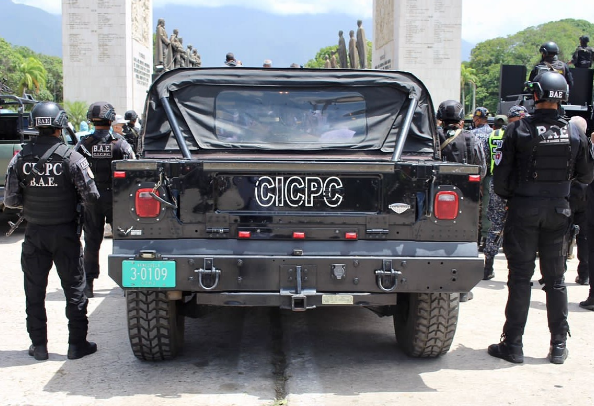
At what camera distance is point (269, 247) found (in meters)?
4.30

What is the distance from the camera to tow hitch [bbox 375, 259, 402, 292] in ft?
13.9

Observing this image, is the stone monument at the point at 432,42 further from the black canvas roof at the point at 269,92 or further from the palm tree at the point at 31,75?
the palm tree at the point at 31,75

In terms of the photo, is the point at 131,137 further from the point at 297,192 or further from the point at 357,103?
the point at 297,192

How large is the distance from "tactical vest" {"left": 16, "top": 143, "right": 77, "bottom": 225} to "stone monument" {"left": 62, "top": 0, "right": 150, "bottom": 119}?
26.0m

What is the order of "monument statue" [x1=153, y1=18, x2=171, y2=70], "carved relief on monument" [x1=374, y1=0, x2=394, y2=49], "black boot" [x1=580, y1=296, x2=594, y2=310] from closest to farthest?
"black boot" [x1=580, y1=296, x2=594, y2=310] < "monument statue" [x1=153, y1=18, x2=171, y2=70] < "carved relief on monument" [x1=374, y1=0, x2=394, y2=49]

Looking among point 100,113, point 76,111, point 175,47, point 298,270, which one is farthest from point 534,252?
point 175,47

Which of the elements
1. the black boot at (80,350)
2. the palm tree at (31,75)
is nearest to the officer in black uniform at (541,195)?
the black boot at (80,350)

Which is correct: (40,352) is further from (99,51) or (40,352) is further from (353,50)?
(353,50)

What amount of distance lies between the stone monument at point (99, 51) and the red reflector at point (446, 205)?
1079 inches

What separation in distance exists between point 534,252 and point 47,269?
366 cm

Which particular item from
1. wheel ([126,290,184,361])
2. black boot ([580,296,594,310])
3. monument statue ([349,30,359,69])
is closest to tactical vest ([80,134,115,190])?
wheel ([126,290,184,361])

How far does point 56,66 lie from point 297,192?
111 m

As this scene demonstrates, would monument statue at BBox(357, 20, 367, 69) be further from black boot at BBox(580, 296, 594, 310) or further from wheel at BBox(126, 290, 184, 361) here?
wheel at BBox(126, 290, 184, 361)

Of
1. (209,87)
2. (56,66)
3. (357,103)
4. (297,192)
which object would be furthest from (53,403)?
(56,66)
